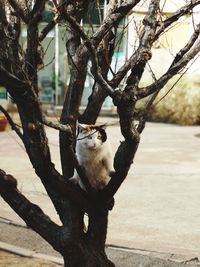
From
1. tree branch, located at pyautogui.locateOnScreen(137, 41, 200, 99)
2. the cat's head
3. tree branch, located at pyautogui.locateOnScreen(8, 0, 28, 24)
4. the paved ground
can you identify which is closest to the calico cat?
the cat's head

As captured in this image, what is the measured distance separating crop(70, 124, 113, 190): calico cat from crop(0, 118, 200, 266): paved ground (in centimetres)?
178

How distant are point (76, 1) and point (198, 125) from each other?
15882mm

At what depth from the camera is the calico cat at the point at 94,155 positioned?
12.7 feet

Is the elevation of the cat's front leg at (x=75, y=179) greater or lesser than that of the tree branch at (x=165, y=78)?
lesser

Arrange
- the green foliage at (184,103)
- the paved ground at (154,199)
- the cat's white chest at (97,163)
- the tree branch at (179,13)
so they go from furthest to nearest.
Answer: the green foliage at (184,103)
the paved ground at (154,199)
the cat's white chest at (97,163)
the tree branch at (179,13)

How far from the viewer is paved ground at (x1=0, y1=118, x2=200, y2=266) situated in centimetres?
605

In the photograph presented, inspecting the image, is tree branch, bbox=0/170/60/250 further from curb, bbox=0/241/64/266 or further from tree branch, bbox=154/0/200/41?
tree branch, bbox=154/0/200/41

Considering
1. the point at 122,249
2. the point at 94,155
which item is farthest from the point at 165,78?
the point at 122,249

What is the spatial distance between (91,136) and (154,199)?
4.56m

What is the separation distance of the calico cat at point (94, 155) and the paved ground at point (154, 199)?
5.86 ft

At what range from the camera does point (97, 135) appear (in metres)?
3.89

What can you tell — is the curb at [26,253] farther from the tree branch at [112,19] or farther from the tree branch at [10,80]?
the tree branch at [112,19]

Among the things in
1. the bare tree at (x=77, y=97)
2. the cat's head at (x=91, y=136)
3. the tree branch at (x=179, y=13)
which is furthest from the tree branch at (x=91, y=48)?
the cat's head at (x=91, y=136)

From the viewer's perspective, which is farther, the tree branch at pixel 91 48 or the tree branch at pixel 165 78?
the tree branch at pixel 165 78
